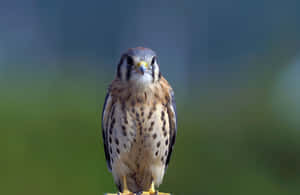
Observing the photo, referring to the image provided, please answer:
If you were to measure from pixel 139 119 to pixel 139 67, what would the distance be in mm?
317

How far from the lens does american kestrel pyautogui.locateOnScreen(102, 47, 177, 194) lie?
2.25m

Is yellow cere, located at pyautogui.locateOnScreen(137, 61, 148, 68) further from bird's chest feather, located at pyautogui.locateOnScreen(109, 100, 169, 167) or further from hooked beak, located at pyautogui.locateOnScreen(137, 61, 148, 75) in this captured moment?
bird's chest feather, located at pyautogui.locateOnScreen(109, 100, 169, 167)

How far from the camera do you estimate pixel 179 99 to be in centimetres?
709

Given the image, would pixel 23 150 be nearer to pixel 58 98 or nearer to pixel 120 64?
pixel 58 98

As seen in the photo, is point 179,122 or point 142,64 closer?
point 142,64

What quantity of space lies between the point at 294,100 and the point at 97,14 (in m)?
5.07

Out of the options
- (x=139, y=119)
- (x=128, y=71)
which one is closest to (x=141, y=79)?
(x=128, y=71)

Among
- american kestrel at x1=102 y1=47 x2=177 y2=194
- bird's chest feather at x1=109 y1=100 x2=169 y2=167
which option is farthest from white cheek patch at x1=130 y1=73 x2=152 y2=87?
bird's chest feather at x1=109 y1=100 x2=169 y2=167

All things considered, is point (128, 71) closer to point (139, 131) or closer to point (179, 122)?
point (139, 131)

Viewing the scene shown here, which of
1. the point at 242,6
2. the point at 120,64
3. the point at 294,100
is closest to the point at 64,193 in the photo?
the point at 120,64

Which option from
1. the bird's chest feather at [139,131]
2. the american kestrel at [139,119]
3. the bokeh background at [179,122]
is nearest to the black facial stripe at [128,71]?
the american kestrel at [139,119]

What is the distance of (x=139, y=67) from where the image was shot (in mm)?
2180

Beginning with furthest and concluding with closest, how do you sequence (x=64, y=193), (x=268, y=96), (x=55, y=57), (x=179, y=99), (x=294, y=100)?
(x=55, y=57)
(x=179, y=99)
(x=294, y=100)
(x=268, y=96)
(x=64, y=193)

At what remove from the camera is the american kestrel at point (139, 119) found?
2.25 m
